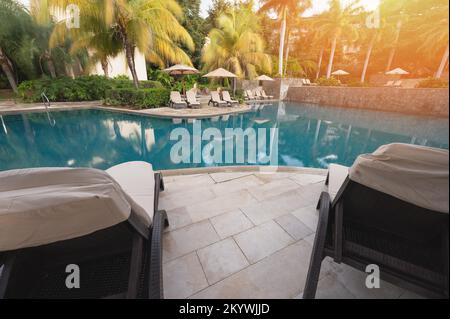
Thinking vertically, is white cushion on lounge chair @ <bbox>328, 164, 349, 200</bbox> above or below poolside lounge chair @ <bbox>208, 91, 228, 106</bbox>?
below

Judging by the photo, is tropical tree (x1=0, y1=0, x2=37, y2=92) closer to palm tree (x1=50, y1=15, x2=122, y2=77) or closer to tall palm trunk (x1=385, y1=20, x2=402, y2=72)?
palm tree (x1=50, y1=15, x2=122, y2=77)

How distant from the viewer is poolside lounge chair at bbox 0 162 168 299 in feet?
3.37

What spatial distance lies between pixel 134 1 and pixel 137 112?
5.18 m

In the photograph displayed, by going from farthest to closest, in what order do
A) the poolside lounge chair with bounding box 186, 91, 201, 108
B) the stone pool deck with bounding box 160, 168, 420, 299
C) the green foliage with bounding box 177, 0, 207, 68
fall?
the green foliage with bounding box 177, 0, 207, 68
the poolside lounge chair with bounding box 186, 91, 201, 108
the stone pool deck with bounding box 160, 168, 420, 299

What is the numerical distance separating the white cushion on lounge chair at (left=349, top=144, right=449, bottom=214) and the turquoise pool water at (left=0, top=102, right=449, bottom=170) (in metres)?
3.51

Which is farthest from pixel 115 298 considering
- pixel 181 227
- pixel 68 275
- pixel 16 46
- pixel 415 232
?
pixel 16 46

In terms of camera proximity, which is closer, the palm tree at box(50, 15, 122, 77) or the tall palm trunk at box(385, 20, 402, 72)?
the tall palm trunk at box(385, 20, 402, 72)

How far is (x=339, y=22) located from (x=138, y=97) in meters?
19.1

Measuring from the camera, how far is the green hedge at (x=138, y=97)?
416 inches

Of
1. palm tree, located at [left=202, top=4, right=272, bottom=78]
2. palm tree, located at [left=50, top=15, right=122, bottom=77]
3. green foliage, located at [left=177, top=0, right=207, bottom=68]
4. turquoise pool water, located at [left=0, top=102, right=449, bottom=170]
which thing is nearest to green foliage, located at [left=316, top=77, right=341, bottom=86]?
palm tree, located at [left=202, top=4, right=272, bottom=78]

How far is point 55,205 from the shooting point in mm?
1015

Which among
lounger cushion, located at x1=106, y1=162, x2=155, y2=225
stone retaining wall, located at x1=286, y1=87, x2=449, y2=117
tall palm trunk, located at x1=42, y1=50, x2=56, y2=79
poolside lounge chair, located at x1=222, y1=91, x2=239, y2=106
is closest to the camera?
lounger cushion, located at x1=106, y1=162, x2=155, y2=225

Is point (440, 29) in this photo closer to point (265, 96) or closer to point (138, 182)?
point (138, 182)

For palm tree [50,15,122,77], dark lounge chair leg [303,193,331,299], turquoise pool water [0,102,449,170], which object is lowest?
turquoise pool water [0,102,449,170]
